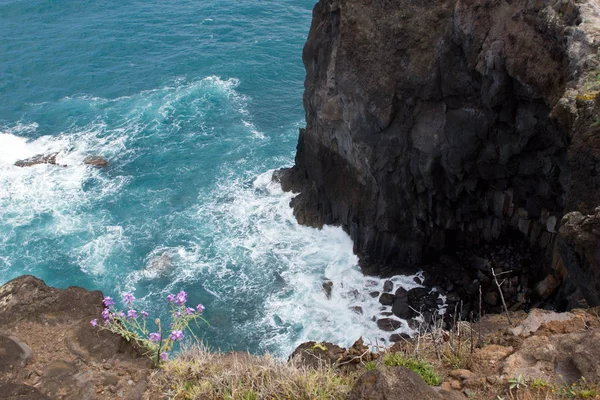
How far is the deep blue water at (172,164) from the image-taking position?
32.1 meters

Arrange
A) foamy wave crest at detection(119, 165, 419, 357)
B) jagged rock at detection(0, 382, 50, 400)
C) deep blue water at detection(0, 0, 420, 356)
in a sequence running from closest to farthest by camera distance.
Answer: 1. jagged rock at detection(0, 382, 50, 400)
2. foamy wave crest at detection(119, 165, 419, 357)
3. deep blue water at detection(0, 0, 420, 356)

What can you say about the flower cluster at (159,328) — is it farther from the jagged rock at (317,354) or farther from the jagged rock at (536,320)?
the jagged rock at (536,320)

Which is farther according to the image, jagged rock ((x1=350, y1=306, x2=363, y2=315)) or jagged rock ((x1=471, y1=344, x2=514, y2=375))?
jagged rock ((x1=350, y1=306, x2=363, y2=315))

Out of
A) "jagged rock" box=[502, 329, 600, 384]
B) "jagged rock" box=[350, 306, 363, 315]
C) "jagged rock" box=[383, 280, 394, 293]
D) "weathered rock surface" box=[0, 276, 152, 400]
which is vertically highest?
"jagged rock" box=[502, 329, 600, 384]

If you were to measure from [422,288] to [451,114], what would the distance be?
9.70m

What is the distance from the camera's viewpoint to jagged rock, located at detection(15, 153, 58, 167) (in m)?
44.4

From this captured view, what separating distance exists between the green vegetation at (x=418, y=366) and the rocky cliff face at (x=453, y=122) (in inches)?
395

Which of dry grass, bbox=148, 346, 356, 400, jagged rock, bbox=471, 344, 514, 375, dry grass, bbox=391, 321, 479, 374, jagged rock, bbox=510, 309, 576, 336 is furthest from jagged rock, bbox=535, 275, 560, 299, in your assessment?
dry grass, bbox=148, 346, 356, 400

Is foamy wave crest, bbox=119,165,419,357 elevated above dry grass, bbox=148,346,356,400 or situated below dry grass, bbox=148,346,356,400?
below

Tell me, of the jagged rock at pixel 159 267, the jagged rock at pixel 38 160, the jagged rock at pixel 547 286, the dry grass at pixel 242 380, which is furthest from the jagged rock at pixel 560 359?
the jagged rock at pixel 38 160

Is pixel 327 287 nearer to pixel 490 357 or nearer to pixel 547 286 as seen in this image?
pixel 547 286

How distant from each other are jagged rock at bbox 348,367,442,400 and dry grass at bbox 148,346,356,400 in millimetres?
673

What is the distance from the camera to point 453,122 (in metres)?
26.9

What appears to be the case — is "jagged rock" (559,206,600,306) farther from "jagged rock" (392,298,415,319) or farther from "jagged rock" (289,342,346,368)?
"jagged rock" (392,298,415,319)
